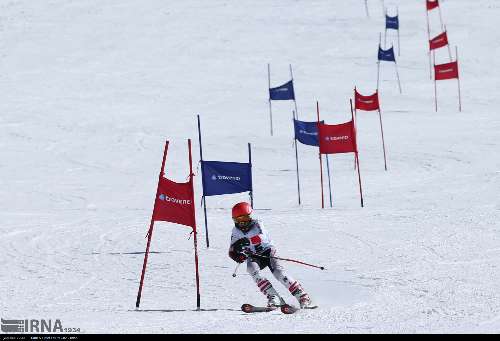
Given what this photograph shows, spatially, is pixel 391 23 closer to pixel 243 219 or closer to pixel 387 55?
pixel 387 55

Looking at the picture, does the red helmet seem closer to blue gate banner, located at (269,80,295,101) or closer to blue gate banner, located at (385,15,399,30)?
blue gate banner, located at (269,80,295,101)

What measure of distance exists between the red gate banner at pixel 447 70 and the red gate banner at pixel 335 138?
10.4m

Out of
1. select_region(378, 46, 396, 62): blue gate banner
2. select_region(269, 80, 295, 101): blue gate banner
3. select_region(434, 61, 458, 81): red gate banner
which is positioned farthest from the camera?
select_region(378, 46, 396, 62): blue gate banner

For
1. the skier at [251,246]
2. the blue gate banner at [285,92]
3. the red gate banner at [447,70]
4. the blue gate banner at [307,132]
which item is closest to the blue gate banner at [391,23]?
the red gate banner at [447,70]

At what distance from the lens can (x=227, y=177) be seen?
43.4 ft

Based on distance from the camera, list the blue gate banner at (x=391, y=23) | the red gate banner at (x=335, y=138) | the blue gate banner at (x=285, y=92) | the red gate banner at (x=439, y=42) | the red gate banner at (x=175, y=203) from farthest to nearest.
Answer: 1. the blue gate banner at (x=391, y=23)
2. the red gate banner at (x=439, y=42)
3. the blue gate banner at (x=285, y=92)
4. the red gate banner at (x=335, y=138)
5. the red gate banner at (x=175, y=203)

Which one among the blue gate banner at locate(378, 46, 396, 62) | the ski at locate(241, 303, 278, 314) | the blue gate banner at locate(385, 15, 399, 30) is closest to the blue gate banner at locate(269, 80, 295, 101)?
the blue gate banner at locate(378, 46, 396, 62)

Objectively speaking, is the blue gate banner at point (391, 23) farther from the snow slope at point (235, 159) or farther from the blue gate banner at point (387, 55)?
the blue gate banner at point (387, 55)

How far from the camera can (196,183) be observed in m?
19.1

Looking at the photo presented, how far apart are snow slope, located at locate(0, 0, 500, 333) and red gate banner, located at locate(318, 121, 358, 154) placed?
115 cm

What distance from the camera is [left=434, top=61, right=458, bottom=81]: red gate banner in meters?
25.6

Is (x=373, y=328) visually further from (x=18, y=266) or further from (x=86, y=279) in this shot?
(x=18, y=266)

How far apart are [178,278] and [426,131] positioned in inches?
580

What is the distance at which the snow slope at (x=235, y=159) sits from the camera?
29.8ft
